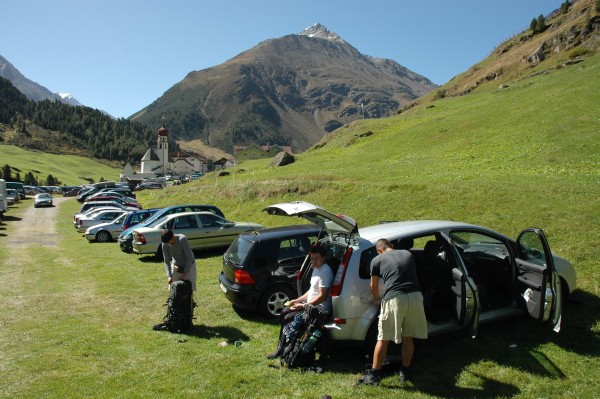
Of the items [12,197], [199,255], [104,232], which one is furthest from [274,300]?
[12,197]

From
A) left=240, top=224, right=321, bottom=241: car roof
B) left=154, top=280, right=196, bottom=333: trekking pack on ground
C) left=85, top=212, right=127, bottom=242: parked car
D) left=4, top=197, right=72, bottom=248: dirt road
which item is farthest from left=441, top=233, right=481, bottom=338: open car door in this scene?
left=4, top=197, right=72, bottom=248: dirt road

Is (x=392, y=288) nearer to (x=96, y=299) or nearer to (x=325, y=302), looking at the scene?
(x=325, y=302)

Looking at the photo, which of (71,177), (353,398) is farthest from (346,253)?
(71,177)

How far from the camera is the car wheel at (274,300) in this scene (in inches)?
329

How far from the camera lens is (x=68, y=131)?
181500 mm

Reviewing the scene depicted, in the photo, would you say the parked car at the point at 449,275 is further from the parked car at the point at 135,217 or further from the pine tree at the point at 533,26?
the pine tree at the point at 533,26

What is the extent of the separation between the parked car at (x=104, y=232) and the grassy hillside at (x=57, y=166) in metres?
93.3

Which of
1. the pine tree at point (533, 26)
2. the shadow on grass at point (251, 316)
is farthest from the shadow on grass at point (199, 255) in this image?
the pine tree at point (533, 26)

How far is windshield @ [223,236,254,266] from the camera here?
8664 millimetres

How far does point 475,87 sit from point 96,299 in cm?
5913

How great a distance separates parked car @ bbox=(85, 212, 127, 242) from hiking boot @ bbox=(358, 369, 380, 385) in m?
18.8

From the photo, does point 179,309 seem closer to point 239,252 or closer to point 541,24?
point 239,252

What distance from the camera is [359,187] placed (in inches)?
822

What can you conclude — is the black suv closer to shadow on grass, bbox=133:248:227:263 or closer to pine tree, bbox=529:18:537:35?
shadow on grass, bbox=133:248:227:263
